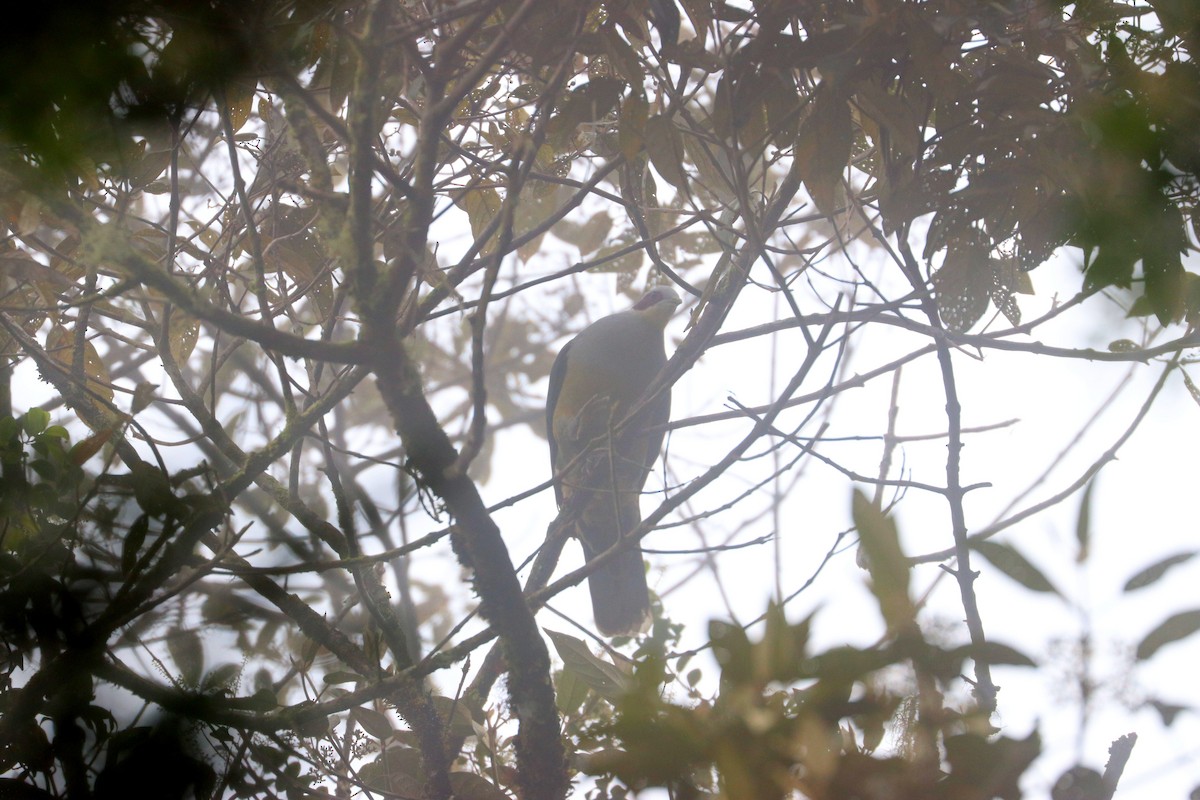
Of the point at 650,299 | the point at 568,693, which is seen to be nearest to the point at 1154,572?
the point at 568,693

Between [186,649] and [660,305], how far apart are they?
286 centimetres

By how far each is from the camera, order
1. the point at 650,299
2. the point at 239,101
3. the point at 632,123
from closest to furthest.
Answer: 1. the point at 632,123
2. the point at 239,101
3. the point at 650,299

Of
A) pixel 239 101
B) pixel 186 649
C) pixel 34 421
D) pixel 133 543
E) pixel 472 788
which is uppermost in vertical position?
pixel 239 101

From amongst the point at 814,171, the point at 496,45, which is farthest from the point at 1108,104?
the point at 496,45

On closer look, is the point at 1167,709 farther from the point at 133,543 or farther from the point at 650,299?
the point at 650,299

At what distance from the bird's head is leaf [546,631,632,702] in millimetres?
2328

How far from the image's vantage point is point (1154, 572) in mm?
995

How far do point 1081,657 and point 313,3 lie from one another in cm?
148

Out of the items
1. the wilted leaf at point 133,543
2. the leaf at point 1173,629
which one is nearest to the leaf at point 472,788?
the wilted leaf at point 133,543

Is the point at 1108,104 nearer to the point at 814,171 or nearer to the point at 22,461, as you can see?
the point at 814,171

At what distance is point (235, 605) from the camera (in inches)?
69.3

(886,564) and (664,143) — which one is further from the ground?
(664,143)

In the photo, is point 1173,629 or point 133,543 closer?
point 1173,629

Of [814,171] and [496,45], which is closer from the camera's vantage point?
[496,45]
